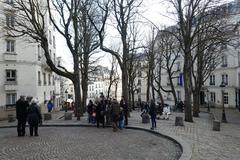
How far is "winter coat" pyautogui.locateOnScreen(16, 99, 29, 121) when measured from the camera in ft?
46.4

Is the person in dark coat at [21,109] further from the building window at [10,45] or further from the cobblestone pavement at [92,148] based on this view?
the building window at [10,45]

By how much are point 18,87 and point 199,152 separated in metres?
29.0

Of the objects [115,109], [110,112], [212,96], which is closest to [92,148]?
[115,109]

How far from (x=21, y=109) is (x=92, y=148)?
504 centimetres

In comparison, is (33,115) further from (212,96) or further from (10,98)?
(212,96)

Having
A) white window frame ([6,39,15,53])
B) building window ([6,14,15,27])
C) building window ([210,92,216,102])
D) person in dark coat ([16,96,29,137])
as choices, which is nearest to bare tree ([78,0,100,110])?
building window ([6,14,15,27])

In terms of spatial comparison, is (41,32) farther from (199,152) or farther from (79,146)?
(199,152)

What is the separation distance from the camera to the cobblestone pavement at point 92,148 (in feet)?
31.5

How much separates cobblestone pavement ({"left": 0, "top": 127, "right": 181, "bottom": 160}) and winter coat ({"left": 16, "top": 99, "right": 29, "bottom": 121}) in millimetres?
1285

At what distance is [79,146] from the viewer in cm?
1135

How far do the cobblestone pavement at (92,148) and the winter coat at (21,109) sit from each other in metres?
Result: 1.28

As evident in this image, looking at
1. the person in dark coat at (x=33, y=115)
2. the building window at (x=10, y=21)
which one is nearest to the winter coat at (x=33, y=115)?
the person in dark coat at (x=33, y=115)

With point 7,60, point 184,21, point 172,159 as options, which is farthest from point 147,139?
point 7,60

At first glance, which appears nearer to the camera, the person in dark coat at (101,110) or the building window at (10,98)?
the person in dark coat at (101,110)
